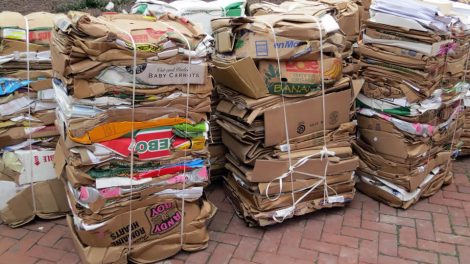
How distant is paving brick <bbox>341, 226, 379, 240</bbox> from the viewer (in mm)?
3271

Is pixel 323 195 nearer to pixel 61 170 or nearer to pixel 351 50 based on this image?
pixel 351 50

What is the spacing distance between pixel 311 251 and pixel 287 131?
91 centimetres

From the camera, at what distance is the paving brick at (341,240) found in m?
3.18

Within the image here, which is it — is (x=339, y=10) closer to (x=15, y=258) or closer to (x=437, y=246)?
(x=437, y=246)

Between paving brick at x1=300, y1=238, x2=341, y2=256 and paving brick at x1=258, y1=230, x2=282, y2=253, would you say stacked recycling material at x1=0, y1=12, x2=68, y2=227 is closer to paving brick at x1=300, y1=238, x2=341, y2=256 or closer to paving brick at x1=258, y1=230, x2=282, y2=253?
paving brick at x1=258, y1=230, x2=282, y2=253

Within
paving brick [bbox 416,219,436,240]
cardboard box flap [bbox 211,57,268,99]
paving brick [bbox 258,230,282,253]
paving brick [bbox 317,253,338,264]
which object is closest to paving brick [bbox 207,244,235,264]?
paving brick [bbox 258,230,282,253]

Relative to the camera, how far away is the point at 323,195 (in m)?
3.47

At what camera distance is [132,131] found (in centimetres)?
268

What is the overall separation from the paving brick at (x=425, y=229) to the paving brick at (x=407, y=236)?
51 mm

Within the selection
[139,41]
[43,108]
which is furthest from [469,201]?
[43,108]

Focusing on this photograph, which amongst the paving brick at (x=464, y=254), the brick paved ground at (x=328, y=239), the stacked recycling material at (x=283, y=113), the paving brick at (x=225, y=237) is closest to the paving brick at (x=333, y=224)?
the brick paved ground at (x=328, y=239)

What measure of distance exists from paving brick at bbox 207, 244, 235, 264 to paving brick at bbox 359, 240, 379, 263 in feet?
3.08

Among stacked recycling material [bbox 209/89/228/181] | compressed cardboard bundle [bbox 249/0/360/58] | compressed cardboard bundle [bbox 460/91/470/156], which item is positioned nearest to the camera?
compressed cardboard bundle [bbox 249/0/360/58]

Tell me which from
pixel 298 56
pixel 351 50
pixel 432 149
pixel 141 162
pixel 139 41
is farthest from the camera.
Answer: pixel 351 50
